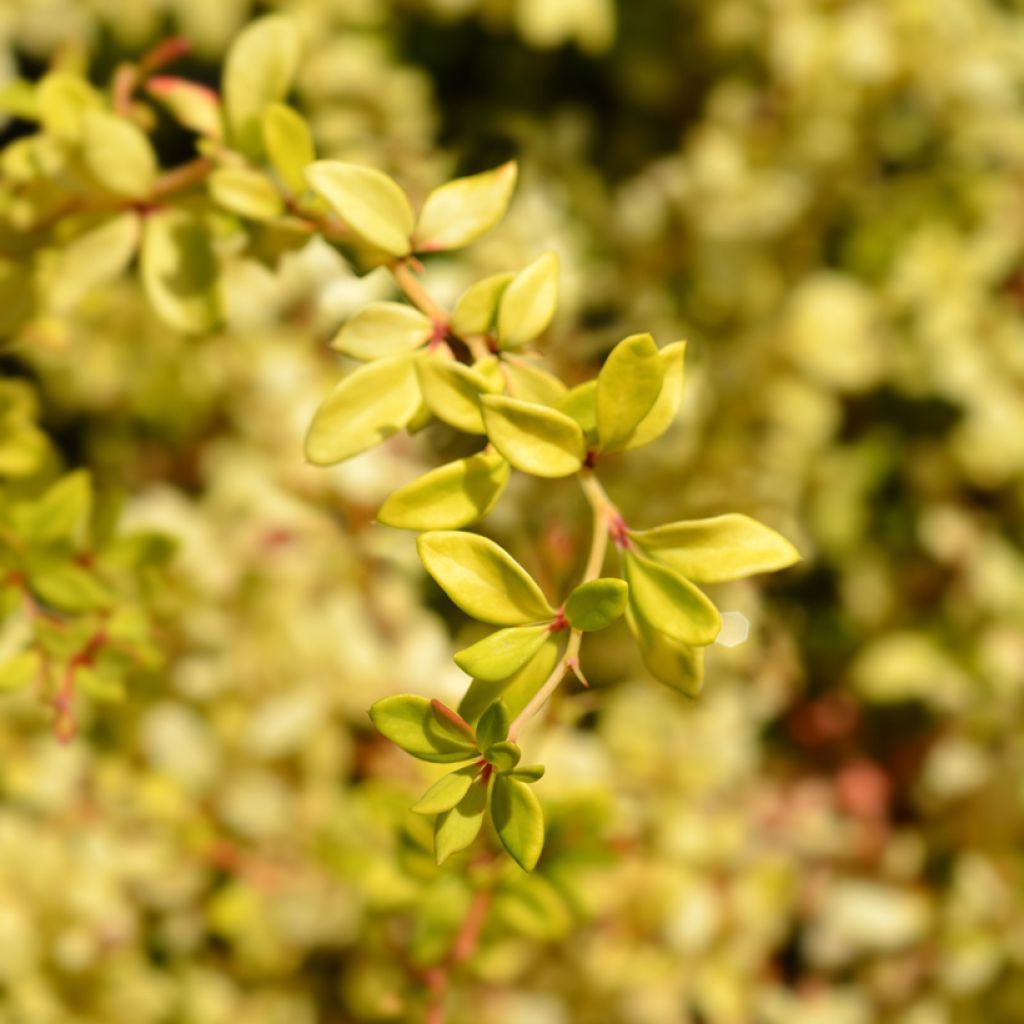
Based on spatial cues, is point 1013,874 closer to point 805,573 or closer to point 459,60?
point 805,573

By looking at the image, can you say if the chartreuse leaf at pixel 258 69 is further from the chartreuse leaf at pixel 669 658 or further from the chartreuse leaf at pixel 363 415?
the chartreuse leaf at pixel 669 658

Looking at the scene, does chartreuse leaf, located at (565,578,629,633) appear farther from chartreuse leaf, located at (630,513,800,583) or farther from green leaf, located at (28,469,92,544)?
green leaf, located at (28,469,92,544)

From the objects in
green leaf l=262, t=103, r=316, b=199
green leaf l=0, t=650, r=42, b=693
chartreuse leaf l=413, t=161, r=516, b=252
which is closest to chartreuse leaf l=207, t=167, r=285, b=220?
green leaf l=262, t=103, r=316, b=199

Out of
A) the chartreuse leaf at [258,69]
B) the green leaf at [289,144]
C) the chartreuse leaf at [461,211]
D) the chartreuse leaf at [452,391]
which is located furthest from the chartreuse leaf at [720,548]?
the chartreuse leaf at [258,69]

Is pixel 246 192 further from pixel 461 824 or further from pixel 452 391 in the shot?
pixel 461 824

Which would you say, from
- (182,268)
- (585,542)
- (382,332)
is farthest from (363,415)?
(585,542)

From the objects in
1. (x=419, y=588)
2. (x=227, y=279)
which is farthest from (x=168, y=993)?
(x=227, y=279)
